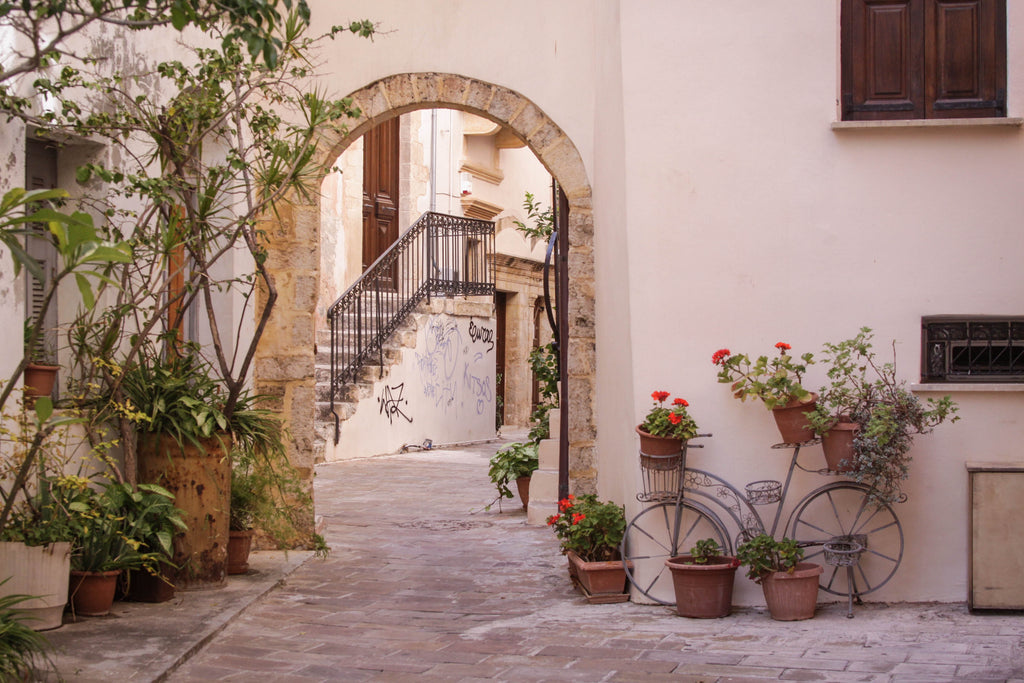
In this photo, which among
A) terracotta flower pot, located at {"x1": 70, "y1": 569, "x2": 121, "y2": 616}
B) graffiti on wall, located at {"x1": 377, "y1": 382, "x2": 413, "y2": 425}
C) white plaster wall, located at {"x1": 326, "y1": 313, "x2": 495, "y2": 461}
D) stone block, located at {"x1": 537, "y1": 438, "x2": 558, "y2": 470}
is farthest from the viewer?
graffiti on wall, located at {"x1": 377, "y1": 382, "x2": 413, "y2": 425}

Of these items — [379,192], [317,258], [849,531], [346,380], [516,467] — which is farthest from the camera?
[379,192]

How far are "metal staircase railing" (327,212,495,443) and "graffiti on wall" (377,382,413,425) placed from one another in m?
0.34

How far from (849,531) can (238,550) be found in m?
3.47

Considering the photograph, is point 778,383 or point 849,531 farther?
point 849,531

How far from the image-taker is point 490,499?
1064 centimetres

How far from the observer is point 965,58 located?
6152 mm

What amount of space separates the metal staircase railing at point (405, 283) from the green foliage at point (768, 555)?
29.6ft

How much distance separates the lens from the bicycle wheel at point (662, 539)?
238 inches

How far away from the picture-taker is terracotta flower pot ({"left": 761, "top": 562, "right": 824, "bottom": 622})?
5.64 m

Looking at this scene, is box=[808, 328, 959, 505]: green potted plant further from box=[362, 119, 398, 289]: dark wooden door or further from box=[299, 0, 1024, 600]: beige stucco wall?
box=[362, 119, 398, 289]: dark wooden door

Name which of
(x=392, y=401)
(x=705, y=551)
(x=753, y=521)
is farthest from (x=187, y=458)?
(x=392, y=401)

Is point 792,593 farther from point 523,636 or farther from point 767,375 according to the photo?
point 523,636

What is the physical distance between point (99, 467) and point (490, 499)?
188 inches

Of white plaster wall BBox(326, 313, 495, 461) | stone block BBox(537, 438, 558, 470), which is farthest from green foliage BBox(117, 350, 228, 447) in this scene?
white plaster wall BBox(326, 313, 495, 461)
